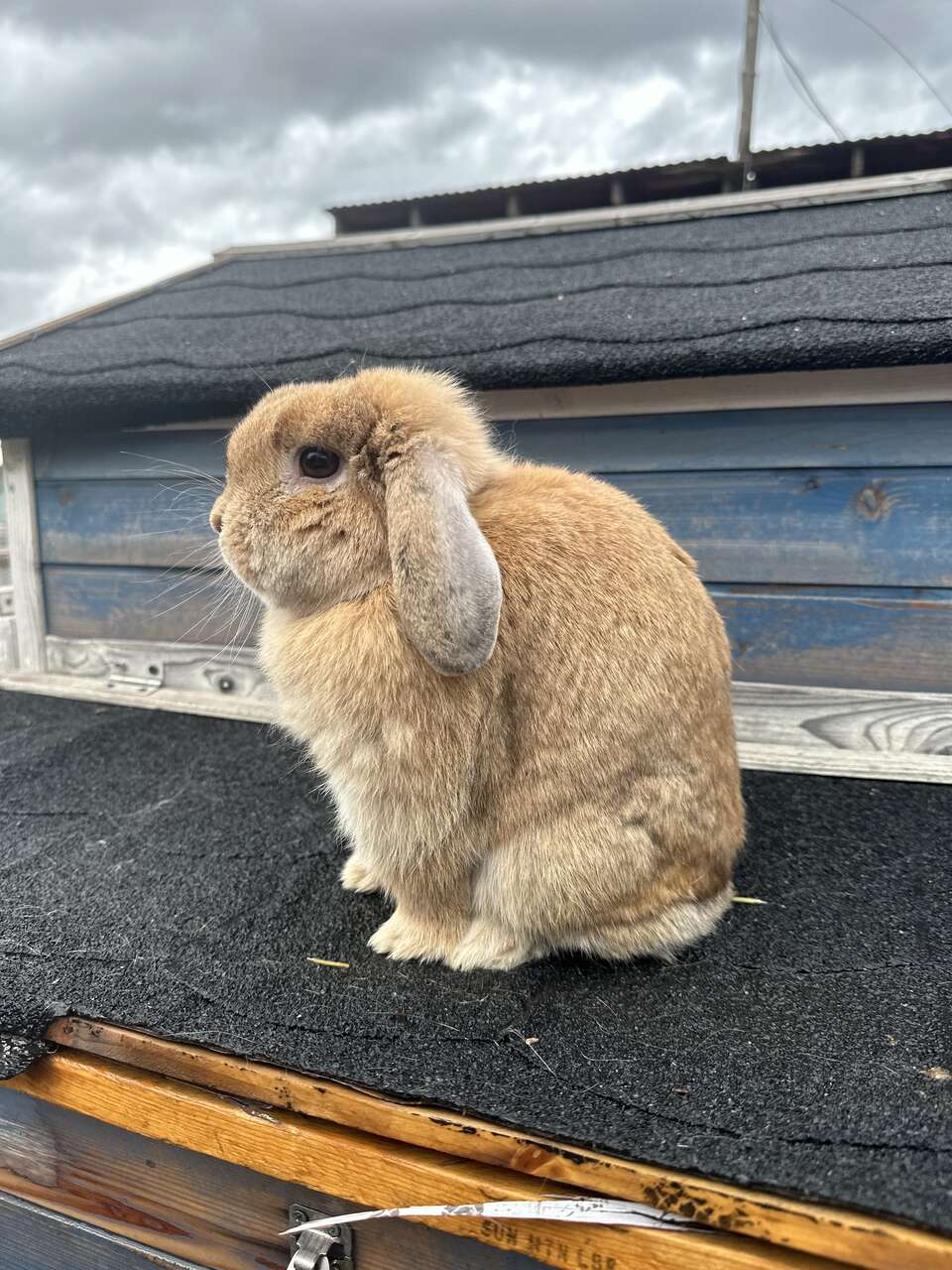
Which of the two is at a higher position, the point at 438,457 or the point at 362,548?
the point at 438,457

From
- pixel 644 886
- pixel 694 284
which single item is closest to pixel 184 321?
pixel 694 284

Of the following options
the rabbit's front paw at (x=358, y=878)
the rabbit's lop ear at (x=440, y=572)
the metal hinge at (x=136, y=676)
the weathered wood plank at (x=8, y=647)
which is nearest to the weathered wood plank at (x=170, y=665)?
the metal hinge at (x=136, y=676)

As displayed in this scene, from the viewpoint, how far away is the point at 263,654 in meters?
1.17

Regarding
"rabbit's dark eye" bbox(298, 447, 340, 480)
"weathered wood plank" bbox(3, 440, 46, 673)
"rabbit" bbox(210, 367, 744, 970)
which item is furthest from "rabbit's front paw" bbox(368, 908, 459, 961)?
"weathered wood plank" bbox(3, 440, 46, 673)

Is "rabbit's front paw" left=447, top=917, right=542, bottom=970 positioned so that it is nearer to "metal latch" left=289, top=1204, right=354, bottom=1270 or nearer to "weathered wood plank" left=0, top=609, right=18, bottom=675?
"metal latch" left=289, top=1204, right=354, bottom=1270

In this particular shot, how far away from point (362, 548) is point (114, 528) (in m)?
1.46

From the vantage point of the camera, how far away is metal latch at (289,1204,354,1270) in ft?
2.88

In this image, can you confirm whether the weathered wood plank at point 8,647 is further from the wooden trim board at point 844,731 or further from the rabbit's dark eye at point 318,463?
the wooden trim board at point 844,731

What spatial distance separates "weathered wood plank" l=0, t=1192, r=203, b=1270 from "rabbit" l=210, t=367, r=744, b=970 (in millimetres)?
525

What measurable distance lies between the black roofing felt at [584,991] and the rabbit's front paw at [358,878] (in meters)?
0.03

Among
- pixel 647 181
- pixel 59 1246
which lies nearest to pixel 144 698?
pixel 59 1246

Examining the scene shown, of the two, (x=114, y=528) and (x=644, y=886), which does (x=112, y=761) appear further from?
(x=644, y=886)

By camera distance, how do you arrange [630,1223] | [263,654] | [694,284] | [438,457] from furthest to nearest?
[694,284]
[263,654]
[438,457]
[630,1223]

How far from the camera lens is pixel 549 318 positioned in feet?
5.88
